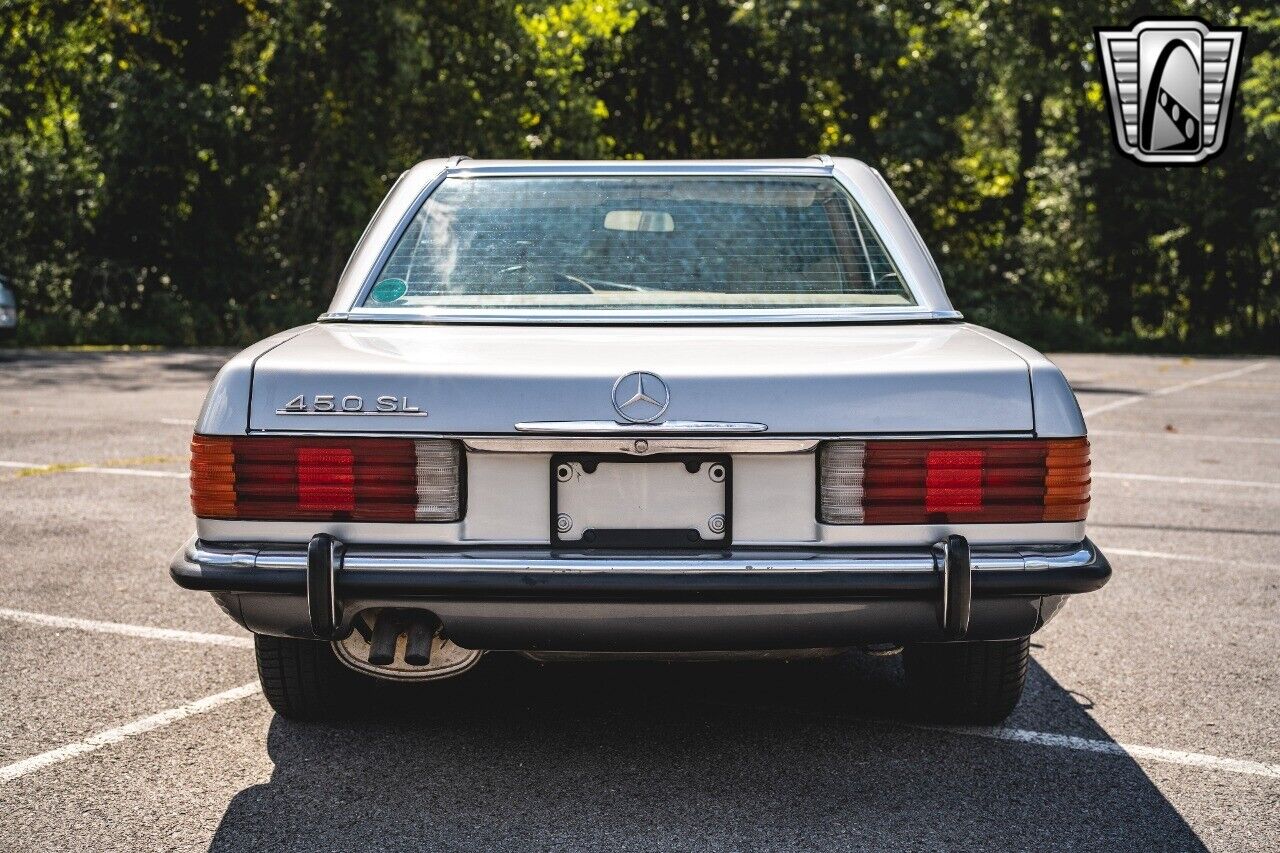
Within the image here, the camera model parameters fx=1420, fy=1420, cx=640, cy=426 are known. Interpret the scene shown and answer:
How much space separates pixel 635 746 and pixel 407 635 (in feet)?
2.73

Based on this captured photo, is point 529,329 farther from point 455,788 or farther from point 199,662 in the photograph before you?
point 199,662

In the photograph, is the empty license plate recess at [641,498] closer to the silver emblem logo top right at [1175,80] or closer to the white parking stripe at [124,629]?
the white parking stripe at [124,629]

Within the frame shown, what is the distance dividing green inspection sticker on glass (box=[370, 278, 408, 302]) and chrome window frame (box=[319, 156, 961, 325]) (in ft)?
0.08

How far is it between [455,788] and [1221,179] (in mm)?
26625

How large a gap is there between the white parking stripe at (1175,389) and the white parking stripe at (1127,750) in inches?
379

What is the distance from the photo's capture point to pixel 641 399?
3100mm

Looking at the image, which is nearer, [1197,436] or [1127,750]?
[1127,750]

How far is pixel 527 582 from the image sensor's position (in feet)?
10.1

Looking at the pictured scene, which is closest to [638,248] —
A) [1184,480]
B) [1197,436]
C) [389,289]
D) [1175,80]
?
[389,289]

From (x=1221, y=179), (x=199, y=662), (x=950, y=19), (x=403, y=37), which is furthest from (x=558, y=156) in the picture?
(x=199, y=662)

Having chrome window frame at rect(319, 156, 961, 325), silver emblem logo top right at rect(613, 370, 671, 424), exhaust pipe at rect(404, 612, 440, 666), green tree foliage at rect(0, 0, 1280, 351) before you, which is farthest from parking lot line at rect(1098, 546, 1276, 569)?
green tree foliage at rect(0, 0, 1280, 351)

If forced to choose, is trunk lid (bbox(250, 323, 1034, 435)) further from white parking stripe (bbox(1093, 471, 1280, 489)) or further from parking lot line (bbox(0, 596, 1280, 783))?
white parking stripe (bbox(1093, 471, 1280, 489))

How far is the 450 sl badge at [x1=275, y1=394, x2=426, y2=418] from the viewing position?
3.15m

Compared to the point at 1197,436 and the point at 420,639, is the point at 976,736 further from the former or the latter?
the point at 1197,436
